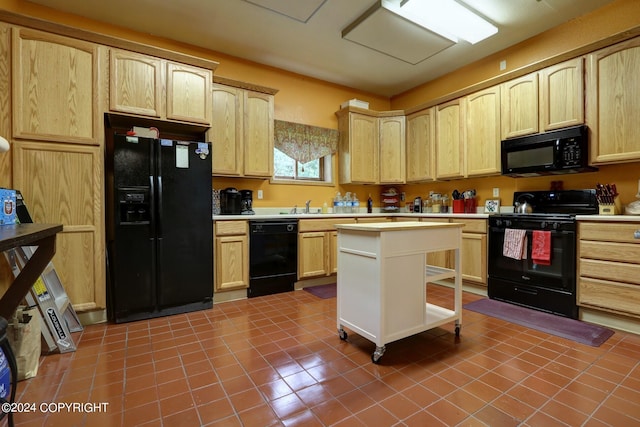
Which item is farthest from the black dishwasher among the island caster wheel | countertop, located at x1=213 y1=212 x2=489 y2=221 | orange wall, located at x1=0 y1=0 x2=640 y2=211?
the island caster wheel

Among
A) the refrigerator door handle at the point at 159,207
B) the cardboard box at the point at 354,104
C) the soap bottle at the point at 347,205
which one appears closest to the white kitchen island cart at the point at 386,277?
the refrigerator door handle at the point at 159,207

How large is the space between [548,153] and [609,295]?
1.41 meters

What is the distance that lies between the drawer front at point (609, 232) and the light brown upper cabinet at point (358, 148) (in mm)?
2625

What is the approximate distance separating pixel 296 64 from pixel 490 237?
10.7 ft

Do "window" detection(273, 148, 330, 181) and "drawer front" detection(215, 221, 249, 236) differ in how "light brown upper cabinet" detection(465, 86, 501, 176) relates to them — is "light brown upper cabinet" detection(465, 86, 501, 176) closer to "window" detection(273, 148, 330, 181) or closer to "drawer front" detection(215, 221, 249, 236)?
"window" detection(273, 148, 330, 181)

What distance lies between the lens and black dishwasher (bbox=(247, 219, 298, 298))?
3.44 meters

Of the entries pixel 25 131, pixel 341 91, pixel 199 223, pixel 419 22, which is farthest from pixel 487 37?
pixel 25 131

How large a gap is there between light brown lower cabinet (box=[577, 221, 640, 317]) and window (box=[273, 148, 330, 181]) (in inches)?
127

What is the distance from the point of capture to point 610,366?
6.33 ft

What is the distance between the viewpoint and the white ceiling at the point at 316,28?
2.90m

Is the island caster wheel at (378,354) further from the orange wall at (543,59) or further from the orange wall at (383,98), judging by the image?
the orange wall at (543,59)

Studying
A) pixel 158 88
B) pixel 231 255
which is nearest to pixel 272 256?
pixel 231 255

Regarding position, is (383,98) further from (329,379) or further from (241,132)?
(329,379)

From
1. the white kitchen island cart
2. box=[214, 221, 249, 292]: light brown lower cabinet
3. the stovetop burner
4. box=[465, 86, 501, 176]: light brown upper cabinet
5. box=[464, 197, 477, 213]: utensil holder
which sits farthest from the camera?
box=[464, 197, 477, 213]: utensil holder
